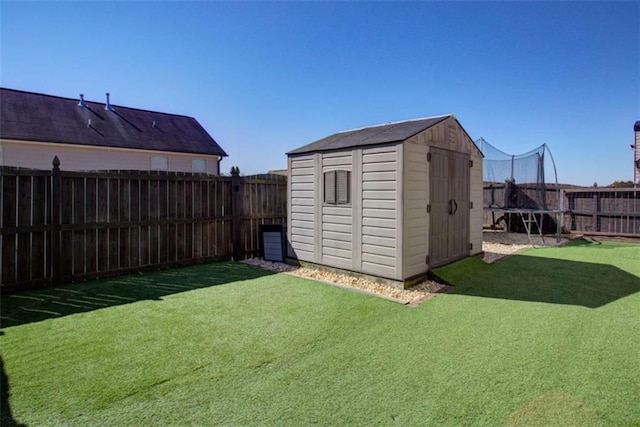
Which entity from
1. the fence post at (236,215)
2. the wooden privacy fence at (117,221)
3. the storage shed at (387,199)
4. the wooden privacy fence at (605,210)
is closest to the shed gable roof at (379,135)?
the storage shed at (387,199)

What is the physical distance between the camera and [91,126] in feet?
44.3

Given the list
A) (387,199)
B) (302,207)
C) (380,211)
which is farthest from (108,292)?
(387,199)

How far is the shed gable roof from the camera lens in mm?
4801

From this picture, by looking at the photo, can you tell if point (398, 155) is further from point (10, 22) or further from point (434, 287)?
point (10, 22)

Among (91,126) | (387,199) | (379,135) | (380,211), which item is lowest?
(380,211)

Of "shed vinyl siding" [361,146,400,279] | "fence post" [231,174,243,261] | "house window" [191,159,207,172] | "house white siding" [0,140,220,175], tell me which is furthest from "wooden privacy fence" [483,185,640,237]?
"house white siding" [0,140,220,175]

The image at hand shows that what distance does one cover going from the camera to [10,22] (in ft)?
15.7

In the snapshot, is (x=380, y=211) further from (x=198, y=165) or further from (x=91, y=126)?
(x=91, y=126)

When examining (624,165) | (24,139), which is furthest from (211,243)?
(624,165)

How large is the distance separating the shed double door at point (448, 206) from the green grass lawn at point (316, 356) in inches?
39.0

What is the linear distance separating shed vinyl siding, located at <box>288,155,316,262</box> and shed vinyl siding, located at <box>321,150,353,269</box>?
29cm

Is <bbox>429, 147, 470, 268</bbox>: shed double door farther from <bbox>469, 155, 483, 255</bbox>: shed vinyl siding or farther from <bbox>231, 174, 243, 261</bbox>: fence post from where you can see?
<bbox>231, 174, 243, 261</bbox>: fence post

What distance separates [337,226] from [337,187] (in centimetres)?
62

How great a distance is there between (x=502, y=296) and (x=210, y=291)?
12.5ft
